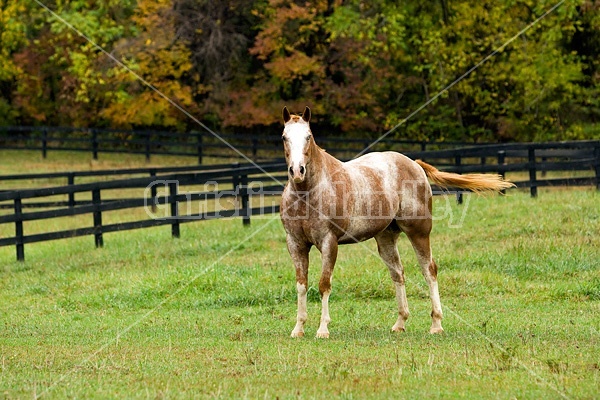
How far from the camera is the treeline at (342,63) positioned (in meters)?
34.8

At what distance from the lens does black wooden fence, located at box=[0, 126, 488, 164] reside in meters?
35.5

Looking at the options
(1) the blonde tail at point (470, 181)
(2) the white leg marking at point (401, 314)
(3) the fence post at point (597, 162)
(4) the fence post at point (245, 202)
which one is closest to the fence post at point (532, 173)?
(3) the fence post at point (597, 162)

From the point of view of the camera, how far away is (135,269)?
Answer: 15.3m

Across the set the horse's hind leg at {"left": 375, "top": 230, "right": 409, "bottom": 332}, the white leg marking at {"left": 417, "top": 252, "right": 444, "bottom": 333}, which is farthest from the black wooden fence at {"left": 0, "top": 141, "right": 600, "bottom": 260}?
the white leg marking at {"left": 417, "top": 252, "right": 444, "bottom": 333}

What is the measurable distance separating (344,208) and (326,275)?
687 millimetres

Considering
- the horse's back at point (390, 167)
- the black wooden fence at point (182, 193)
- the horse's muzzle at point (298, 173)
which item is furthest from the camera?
the black wooden fence at point (182, 193)

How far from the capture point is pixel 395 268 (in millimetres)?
10211

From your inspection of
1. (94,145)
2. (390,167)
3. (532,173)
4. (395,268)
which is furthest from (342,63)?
(395,268)

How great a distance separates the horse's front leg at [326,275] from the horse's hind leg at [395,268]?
3.04ft

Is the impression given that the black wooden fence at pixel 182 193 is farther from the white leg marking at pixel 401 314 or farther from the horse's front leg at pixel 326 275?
the horse's front leg at pixel 326 275

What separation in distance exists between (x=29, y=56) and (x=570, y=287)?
33.8 metres

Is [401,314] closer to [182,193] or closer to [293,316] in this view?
[293,316]

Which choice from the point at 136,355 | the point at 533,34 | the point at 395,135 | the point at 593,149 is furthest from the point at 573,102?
the point at 136,355

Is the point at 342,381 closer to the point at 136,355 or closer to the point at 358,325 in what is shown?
the point at 136,355
